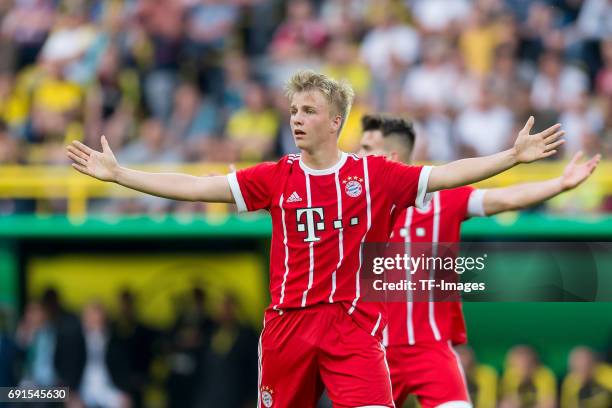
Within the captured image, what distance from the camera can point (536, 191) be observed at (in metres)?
7.08

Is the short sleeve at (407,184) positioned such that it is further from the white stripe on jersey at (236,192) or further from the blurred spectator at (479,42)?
the blurred spectator at (479,42)

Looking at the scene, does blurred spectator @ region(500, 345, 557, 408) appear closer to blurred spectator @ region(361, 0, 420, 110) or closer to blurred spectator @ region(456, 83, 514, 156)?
blurred spectator @ region(456, 83, 514, 156)

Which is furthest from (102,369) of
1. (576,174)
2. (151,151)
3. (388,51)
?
(576,174)

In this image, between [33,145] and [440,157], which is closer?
[440,157]

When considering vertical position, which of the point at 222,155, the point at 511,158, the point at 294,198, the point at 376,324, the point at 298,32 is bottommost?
the point at 376,324

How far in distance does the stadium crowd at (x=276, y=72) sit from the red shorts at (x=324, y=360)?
6.65m

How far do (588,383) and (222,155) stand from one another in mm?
4474

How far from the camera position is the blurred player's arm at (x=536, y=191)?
6.67 m

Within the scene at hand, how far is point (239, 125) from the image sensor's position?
14.2m

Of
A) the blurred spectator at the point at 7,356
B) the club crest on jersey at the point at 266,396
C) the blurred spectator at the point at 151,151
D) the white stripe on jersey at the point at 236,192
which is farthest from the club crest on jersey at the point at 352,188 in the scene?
the blurred spectator at the point at 7,356

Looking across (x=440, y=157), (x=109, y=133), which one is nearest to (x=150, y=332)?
(x=109, y=133)

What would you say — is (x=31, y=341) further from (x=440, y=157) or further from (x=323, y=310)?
(x=323, y=310)

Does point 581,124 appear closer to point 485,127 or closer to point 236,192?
point 485,127

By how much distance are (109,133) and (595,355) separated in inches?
236
